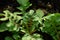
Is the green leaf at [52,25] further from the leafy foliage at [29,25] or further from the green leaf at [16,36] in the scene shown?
the green leaf at [16,36]

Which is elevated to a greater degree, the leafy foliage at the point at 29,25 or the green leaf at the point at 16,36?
the leafy foliage at the point at 29,25

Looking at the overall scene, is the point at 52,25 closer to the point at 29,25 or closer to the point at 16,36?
the point at 29,25

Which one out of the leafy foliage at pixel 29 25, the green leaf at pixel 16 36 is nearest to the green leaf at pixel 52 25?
the leafy foliage at pixel 29 25

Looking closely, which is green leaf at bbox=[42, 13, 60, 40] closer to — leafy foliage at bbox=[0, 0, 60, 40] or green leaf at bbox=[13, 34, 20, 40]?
leafy foliage at bbox=[0, 0, 60, 40]

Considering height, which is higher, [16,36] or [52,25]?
[52,25]

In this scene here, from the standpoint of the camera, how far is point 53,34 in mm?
2852

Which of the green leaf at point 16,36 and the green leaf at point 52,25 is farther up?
the green leaf at point 52,25

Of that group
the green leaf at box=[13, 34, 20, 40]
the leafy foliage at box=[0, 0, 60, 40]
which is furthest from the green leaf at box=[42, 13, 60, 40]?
the green leaf at box=[13, 34, 20, 40]

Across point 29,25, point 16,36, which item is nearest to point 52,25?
point 29,25

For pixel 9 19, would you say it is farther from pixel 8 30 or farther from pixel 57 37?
pixel 57 37

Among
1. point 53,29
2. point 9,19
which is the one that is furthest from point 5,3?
point 53,29

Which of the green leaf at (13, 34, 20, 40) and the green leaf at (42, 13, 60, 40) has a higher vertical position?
the green leaf at (42, 13, 60, 40)

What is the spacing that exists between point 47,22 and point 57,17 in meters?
0.17

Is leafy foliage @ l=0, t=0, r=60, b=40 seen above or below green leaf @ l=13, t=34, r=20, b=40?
above
